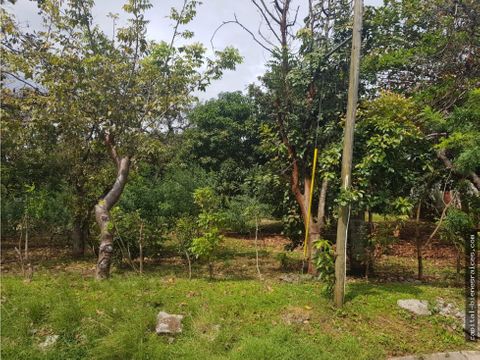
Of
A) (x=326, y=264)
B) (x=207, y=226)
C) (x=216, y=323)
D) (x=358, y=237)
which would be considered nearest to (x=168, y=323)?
(x=216, y=323)

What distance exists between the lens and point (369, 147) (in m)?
6.65

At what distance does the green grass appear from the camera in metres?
4.66

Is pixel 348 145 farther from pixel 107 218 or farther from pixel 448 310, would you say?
pixel 107 218

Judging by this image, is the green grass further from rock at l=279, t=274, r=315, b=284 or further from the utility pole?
rock at l=279, t=274, r=315, b=284

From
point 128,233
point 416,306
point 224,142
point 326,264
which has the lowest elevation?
point 416,306

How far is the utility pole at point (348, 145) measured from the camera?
5676 mm

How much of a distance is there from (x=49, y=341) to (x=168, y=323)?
1435 mm

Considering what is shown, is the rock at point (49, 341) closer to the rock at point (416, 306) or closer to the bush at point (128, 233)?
the bush at point (128, 233)

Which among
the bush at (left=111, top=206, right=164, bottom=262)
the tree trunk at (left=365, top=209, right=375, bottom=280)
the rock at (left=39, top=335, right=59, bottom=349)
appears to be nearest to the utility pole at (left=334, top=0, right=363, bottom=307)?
the tree trunk at (left=365, top=209, right=375, bottom=280)

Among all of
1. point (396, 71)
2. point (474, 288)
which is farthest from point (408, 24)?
point (474, 288)

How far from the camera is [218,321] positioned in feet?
17.3

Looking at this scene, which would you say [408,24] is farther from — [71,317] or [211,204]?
[71,317]

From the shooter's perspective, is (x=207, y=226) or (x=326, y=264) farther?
(x=207, y=226)

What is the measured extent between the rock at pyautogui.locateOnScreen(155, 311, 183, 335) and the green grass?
90 millimetres
